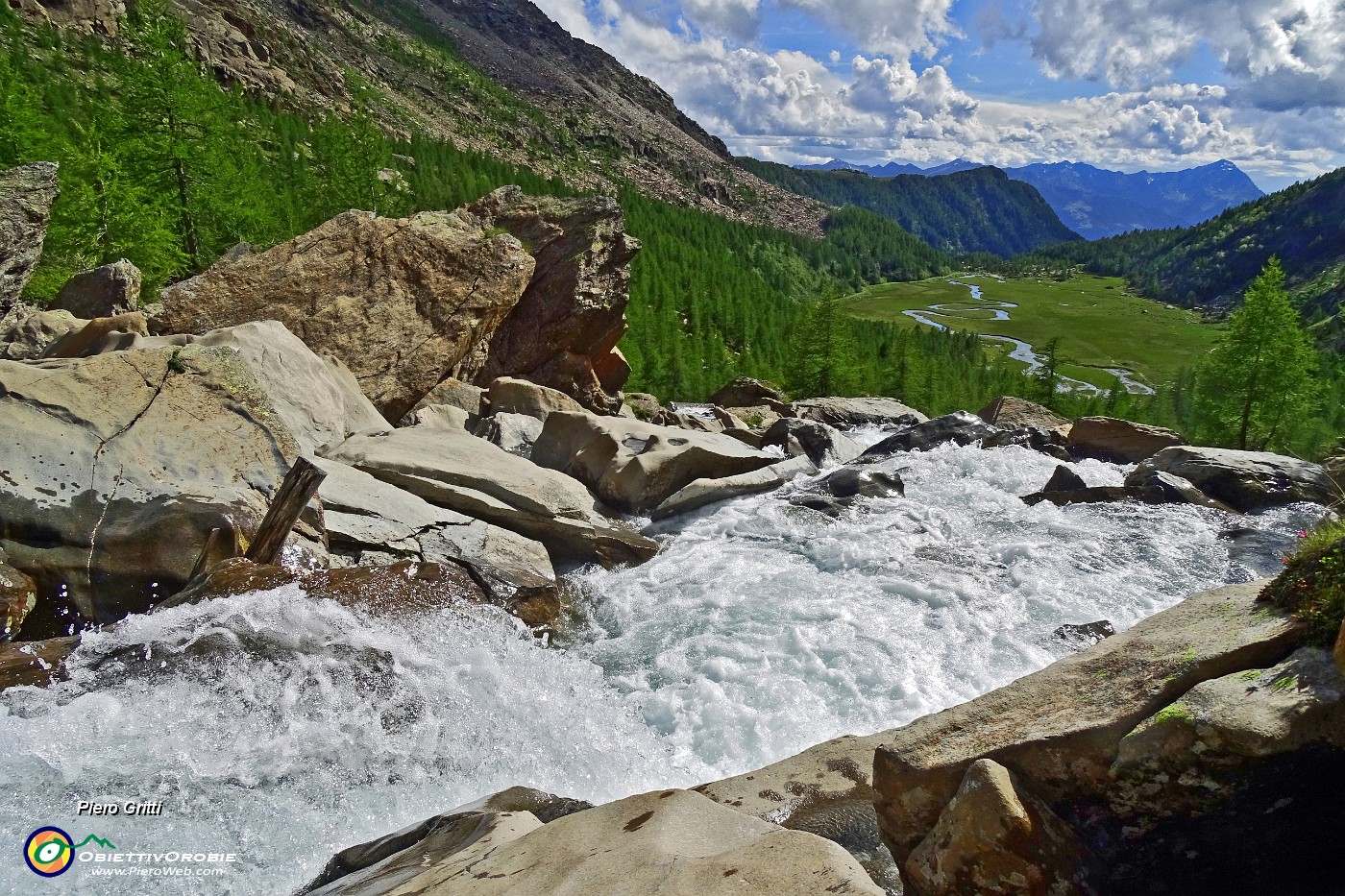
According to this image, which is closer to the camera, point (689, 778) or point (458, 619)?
point (689, 778)

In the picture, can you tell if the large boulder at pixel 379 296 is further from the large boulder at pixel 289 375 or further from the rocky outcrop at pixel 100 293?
the large boulder at pixel 289 375

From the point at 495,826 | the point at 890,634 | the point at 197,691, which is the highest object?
the point at 890,634

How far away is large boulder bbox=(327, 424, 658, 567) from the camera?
16.9 metres

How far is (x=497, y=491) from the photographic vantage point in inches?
687

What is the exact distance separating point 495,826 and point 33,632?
835 centimetres

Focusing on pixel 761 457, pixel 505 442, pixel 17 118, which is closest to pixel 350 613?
pixel 505 442

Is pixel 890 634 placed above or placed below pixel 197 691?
above

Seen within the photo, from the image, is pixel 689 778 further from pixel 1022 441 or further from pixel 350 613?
pixel 1022 441

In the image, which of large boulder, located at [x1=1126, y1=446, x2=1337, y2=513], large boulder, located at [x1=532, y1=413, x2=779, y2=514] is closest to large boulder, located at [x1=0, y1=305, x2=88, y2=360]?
large boulder, located at [x1=532, y1=413, x2=779, y2=514]

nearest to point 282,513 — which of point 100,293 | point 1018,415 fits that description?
point 100,293

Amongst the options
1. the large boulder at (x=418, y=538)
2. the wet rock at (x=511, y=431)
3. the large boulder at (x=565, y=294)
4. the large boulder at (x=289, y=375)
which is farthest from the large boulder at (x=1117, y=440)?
the large boulder at (x=289, y=375)

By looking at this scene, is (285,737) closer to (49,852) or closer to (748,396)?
(49,852)

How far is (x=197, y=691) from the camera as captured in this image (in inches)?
372

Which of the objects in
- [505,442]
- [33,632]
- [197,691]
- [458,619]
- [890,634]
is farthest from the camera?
[505,442]
